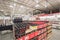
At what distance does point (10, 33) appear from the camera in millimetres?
2367

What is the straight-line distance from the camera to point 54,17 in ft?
37.0

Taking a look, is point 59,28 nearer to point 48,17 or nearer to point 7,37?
point 48,17

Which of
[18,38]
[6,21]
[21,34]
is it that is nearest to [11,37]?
[18,38]

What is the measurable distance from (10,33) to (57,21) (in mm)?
9559

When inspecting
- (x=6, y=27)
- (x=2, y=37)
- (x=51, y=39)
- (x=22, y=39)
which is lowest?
(x=51, y=39)

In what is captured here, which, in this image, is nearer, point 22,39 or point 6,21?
point 22,39

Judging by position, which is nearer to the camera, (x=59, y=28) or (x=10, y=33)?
(x=10, y=33)

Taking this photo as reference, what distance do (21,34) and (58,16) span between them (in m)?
8.96

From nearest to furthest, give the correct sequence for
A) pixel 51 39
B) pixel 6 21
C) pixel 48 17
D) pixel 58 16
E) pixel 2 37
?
pixel 2 37
pixel 6 21
pixel 51 39
pixel 58 16
pixel 48 17

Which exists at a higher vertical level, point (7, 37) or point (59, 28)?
point (7, 37)

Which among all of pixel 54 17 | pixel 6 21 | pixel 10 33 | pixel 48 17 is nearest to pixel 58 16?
pixel 54 17

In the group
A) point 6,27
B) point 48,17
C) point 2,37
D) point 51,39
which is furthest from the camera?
point 48,17

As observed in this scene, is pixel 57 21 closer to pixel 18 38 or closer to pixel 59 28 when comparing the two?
pixel 59 28

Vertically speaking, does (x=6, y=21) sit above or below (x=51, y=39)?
above
